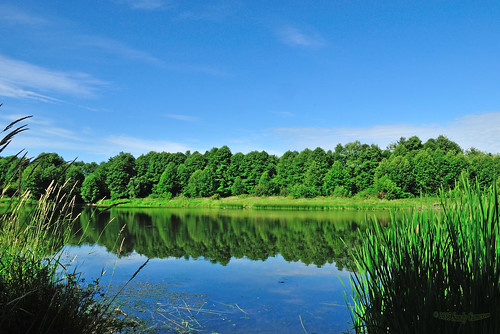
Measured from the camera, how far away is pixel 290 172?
175ft

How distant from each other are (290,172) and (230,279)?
44414 mm

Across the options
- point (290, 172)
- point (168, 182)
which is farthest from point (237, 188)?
point (168, 182)

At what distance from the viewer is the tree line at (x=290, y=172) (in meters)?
44.5

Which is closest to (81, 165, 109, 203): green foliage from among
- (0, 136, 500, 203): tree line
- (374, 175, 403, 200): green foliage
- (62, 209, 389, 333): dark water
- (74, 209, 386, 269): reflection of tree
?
(0, 136, 500, 203): tree line

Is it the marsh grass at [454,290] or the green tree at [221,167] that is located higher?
the green tree at [221,167]

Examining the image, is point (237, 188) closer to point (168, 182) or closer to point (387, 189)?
point (168, 182)

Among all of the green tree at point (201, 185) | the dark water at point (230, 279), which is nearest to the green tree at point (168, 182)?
the green tree at point (201, 185)

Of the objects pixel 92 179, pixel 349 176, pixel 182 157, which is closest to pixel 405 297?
pixel 349 176

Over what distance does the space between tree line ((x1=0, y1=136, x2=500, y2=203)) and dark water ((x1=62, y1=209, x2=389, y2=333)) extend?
31.8 m

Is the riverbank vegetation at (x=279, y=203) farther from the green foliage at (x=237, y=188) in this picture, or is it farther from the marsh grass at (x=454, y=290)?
the marsh grass at (x=454, y=290)

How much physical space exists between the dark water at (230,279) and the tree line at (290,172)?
31827mm

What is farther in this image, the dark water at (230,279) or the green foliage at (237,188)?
the green foliage at (237,188)

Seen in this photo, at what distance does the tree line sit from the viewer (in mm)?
44469

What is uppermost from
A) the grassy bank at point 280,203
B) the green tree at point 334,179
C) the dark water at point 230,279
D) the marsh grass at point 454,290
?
the green tree at point 334,179
